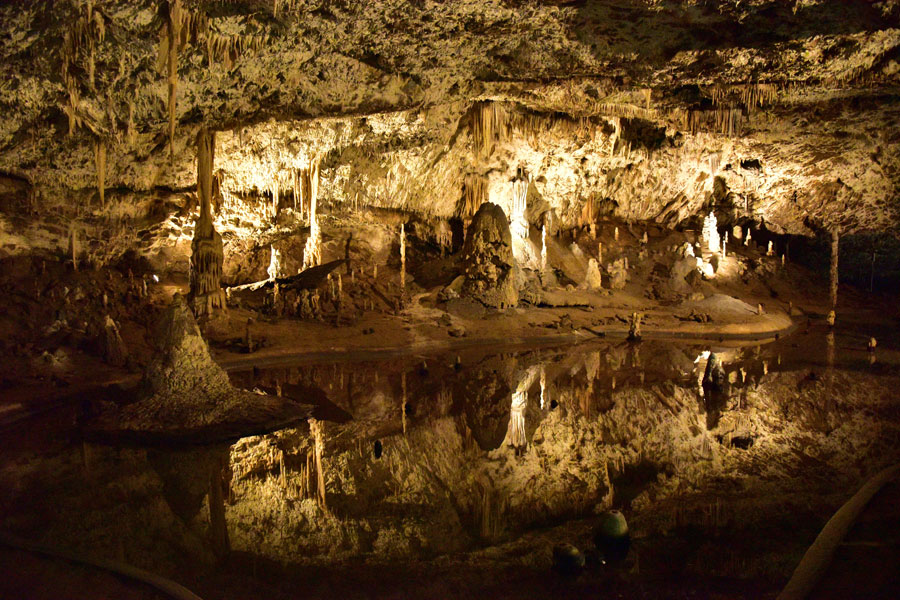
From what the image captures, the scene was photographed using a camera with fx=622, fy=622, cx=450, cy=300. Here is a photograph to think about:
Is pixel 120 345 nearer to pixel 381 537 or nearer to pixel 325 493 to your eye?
pixel 325 493

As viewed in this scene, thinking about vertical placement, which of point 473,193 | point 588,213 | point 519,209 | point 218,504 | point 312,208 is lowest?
point 218,504

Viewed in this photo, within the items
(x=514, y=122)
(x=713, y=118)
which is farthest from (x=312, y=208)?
(x=713, y=118)

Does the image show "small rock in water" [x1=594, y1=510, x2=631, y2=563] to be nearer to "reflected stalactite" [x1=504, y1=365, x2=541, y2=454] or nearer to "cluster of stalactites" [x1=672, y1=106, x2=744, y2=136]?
"reflected stalactite" [x1=504, y1=365, x2=541, y2=454]

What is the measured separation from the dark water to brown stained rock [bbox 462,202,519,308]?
7.56 meters

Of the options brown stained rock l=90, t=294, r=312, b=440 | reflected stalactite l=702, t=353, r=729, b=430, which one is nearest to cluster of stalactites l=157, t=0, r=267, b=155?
brown stained rock l=90, t=294, r=312, b=440

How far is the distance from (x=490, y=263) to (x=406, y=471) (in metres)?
12.8

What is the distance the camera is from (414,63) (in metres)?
12.2

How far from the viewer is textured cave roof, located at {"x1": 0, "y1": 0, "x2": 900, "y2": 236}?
9281mm

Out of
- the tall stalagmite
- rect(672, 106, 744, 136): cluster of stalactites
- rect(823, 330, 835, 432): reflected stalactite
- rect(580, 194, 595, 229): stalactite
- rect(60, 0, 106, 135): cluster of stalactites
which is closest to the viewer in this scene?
rect(60, 0, 106, 135): cluster of stalactites

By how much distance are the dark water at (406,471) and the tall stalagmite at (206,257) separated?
4.05 metres

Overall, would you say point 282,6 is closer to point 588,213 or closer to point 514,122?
point 514,122

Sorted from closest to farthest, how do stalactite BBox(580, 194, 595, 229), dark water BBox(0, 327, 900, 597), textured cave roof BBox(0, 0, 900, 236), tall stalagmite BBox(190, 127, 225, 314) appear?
1. dark water BBox(0, 327, 900, 597)
2. textured cave roof BBox(0, 0, 900, 236)
3. tall stalagmite BBox(190, 127, 225, 314)
4. stalactite BBox(580, 194, 595, 229)

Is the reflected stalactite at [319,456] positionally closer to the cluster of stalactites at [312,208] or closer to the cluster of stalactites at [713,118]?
the cluster of stalactites at [312,208]

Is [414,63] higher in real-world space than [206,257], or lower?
higher
